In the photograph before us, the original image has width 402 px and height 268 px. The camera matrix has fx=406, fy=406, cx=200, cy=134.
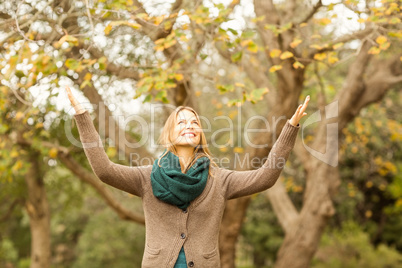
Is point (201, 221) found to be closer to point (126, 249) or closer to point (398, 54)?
point (398, 54)

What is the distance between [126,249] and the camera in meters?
10.8

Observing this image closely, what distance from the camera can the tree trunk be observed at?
7.49m

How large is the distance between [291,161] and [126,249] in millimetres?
5243

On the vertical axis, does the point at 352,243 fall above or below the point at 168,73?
below

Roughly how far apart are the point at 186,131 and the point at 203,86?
16.0 ft

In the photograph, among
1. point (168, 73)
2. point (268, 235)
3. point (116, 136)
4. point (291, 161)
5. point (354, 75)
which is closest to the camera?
point (168, 73)

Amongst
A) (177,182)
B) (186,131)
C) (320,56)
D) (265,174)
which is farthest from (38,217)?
(265,174)

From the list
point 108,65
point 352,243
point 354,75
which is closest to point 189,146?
point 108,65

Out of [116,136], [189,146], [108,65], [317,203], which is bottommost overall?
[317,203]

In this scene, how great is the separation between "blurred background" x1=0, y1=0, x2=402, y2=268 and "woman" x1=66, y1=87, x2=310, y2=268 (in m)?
1.29

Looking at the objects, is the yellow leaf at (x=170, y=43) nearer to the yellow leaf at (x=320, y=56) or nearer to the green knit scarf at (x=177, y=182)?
the yellow leaf at (x=320, y=56)

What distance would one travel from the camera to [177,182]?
6.84ft

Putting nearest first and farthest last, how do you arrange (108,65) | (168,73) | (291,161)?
(168,73) → (108,65) → (291,161)

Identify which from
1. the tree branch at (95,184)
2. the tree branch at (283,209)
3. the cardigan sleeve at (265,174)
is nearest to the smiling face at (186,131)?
the cardigan sleeve at (265,174)
